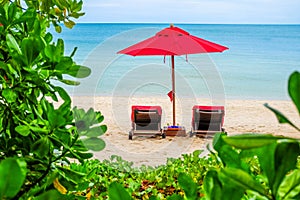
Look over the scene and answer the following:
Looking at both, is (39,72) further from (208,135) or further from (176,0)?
(176,0)

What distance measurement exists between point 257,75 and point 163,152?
17.4 metres

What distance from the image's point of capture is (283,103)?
49.9ft

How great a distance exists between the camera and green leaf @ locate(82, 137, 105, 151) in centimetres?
73

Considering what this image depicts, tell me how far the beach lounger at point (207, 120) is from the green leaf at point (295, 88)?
26.6ft

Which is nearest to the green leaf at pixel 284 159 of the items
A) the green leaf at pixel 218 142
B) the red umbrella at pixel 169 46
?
the green leaf at pixel 218 142

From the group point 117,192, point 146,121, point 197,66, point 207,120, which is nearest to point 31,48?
point 117,192

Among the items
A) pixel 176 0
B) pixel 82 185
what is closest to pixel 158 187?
pixel 82 185

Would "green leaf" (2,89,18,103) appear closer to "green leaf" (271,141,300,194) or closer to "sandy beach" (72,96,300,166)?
"green leaf" (271,141,300,194)

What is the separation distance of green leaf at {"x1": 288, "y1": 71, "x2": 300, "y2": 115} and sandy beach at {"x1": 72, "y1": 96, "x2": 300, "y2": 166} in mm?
4137

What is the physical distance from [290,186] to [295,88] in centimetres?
9

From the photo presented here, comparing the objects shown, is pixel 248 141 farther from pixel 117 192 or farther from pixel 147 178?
pixel 147 178

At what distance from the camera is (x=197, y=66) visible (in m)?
24.7

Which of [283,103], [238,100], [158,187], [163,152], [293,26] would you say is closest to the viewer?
[158,187]

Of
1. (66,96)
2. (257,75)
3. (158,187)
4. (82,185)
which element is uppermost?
(66,96)
